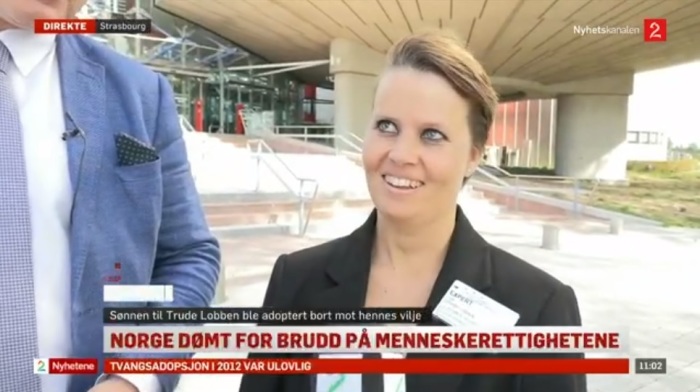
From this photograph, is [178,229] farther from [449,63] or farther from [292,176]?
[292,176]

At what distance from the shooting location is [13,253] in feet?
1.98

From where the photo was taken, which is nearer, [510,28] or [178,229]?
[178,229]

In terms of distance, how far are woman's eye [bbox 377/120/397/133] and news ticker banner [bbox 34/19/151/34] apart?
1.32 feet

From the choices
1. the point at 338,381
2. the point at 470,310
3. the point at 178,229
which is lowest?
the point at 338,381

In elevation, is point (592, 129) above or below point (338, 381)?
above

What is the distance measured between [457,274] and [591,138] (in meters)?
0.52

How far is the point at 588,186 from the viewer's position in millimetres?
1129

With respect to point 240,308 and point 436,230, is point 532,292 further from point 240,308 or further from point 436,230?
point 240,308

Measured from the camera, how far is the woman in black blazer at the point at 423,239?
66 centimetres

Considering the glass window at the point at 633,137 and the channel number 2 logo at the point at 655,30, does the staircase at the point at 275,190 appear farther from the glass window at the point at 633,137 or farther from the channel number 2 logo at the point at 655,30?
the channel number 2 logo at the point at 655,30

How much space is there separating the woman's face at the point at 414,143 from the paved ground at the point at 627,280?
0.45 meters

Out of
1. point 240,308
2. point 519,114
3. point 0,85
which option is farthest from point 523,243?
point 0,85

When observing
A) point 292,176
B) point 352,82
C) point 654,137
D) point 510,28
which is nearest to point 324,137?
point 292,176

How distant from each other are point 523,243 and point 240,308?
64 cm
